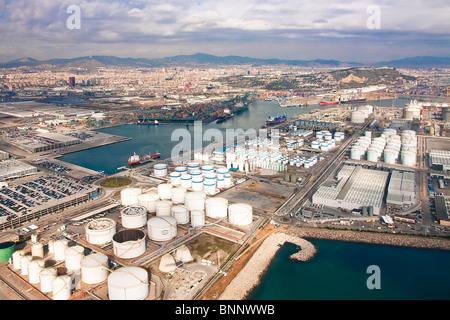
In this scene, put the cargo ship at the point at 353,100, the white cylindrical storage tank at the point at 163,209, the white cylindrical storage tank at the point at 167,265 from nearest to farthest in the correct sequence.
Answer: the white cylindrical storage tank at the point at 167,265
the white cylindrical storage tank at the point at 163,209
the cargo ship at the point at 353,100

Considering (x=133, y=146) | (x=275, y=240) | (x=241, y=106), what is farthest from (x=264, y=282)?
(x=241, y=106)

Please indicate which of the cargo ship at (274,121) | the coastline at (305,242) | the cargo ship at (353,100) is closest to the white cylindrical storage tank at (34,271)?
the coastline at (305,242)

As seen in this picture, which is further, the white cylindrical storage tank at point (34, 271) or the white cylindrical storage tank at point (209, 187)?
the white cylindrical storage tank at point (209, 187)

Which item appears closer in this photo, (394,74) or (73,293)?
(73,293)

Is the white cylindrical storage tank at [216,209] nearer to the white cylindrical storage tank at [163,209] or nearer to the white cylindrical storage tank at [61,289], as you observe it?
the white cylindrical storage tank at [163,209]

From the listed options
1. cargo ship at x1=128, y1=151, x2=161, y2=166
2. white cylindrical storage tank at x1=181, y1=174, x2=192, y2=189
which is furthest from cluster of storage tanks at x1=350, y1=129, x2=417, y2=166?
cargo ship at x1=128, y1=151, x2=161, y2=166

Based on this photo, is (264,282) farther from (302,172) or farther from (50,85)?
(50,85)

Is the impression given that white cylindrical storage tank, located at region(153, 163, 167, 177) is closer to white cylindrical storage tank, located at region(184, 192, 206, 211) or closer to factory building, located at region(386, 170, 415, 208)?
white cylindrical storage tank, located at region(184, 192, 206, 211)
